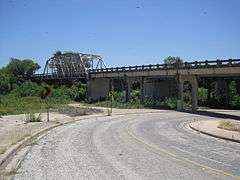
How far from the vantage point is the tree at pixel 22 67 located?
464ft

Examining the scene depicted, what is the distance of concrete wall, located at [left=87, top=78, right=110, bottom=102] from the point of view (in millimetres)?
81750

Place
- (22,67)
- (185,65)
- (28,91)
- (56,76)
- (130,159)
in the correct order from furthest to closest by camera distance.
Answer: (22,67)
(56,76)
(28,91)
(185,65)
(130,159)

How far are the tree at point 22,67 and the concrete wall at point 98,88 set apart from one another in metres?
61.0

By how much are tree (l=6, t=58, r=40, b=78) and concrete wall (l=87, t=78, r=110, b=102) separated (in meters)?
61.0

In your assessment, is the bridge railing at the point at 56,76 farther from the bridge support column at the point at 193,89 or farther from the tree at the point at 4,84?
the bridge support column at the point at 193,89

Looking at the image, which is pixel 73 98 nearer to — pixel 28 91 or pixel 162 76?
pixel 28 91

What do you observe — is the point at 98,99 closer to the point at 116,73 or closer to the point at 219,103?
the point at 116,73

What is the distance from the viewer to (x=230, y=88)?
75562mm

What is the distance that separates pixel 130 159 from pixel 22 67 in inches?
5191

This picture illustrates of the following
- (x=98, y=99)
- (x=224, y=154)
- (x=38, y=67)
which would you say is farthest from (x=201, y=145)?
(x=38, y=67)

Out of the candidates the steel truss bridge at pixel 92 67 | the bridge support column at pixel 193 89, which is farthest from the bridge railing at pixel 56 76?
the bridge support column at pixel 193 89

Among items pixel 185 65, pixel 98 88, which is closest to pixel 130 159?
pixel 185 65

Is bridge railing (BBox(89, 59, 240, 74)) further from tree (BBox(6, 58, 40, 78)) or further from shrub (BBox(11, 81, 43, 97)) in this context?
tree (BBox(6, 58, 40, 78))

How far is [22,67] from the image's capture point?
14288cm
